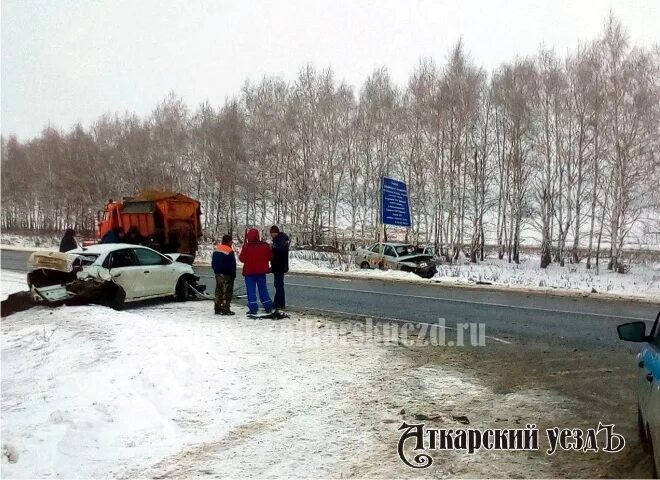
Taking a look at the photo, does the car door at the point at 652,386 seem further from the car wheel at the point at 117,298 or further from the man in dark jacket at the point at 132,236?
the man in dark jacket at the point at 132,236

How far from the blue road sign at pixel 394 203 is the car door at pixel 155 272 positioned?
1346 centimetres

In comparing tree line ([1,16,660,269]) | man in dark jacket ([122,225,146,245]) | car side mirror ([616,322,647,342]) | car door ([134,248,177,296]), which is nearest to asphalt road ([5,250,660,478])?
car door ([134,248,177,296])

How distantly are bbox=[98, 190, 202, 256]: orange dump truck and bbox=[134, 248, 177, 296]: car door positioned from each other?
7.37m

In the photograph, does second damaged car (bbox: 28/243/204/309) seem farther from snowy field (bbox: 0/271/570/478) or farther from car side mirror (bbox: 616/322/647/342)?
car side mirror (bbox: 616/322/647/342)

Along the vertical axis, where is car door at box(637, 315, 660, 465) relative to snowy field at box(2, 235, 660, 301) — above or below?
above

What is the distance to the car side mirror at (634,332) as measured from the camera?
4.11 meters

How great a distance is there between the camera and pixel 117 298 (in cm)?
1089

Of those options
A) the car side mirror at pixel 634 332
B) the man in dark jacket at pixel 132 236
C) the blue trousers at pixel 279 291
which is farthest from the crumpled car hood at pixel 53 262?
the car side mirror at pixel 634 332

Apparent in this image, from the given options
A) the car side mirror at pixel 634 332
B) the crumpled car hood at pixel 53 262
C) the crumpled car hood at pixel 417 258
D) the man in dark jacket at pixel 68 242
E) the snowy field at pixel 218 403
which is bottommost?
the snowy field at pixel 218 403

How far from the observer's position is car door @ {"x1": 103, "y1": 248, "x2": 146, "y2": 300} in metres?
Result: 11.1

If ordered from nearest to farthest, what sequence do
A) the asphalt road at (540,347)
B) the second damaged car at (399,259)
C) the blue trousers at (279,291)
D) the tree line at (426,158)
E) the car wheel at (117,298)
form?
1. the asphalt road at (540,347)
2. the car wheel at (117,298)
3. the blue trousers at (279,291)
4. the second damaged car at (399,259)
5. the tree line at (426,158)

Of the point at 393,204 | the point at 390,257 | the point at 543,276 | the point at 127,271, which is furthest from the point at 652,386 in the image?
the point at 543,276

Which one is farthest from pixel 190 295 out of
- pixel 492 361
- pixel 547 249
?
pixel 547 249

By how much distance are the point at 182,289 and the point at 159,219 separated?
8032 mm
